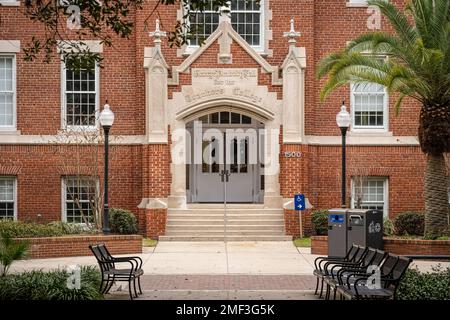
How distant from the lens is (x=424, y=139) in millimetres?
20547

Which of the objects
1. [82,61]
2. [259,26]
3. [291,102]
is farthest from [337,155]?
[82,61]

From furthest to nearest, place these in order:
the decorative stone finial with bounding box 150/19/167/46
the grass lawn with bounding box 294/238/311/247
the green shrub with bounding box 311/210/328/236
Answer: the decorative stone finial with bounding box 150/19/167/46 < the green shrub with bounding box 311/210/328/236 < the grass lawn with bounding box 294/238/311/247

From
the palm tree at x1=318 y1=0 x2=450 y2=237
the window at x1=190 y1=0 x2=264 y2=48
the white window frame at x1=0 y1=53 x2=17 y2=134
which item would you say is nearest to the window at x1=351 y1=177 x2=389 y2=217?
the window at x1=190 y1=0 x2=264 y2=48

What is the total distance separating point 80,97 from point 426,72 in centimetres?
1166

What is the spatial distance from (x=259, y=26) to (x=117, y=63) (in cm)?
471

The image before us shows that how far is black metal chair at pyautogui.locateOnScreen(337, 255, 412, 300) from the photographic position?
11.8 metres

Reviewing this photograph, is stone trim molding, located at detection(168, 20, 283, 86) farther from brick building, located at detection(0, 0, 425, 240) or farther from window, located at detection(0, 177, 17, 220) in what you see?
window, located at detection(0, 177, 17, 220)

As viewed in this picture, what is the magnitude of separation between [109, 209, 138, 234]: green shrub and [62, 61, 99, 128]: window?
3355mm

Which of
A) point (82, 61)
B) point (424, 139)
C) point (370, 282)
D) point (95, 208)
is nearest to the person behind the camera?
point (370, 282)

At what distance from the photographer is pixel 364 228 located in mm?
19094

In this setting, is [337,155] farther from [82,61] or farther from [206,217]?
[82,61]

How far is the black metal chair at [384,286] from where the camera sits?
1179cm

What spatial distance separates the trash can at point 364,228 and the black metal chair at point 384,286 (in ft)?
20.8

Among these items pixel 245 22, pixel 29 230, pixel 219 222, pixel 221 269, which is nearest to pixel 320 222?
pixel 219 222
